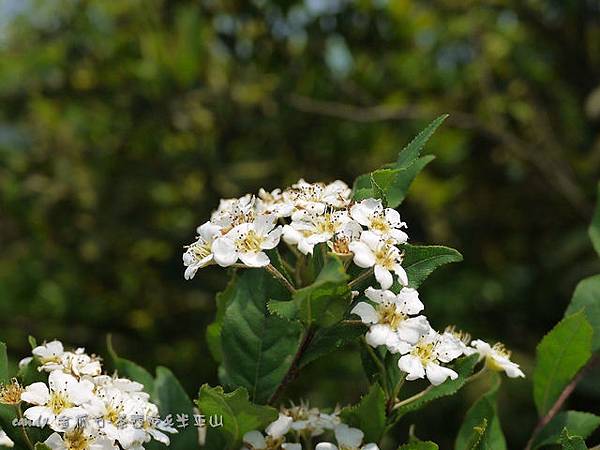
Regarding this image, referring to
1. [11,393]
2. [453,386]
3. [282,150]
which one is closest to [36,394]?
[11,393]

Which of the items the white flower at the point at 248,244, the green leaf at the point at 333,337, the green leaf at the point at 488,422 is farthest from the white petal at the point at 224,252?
the green leaf at the point at 488,422

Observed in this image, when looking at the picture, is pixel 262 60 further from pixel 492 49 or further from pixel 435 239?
pixel 492 49

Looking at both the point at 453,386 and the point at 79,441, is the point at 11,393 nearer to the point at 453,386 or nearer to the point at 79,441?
the point at 79,441

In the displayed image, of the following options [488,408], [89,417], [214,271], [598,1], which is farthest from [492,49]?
[89,417]

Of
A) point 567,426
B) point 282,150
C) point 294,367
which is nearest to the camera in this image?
point 294,367

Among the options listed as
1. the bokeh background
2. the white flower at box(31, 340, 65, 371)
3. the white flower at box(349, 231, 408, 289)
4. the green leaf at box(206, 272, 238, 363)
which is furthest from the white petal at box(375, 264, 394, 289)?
the bokeh background
